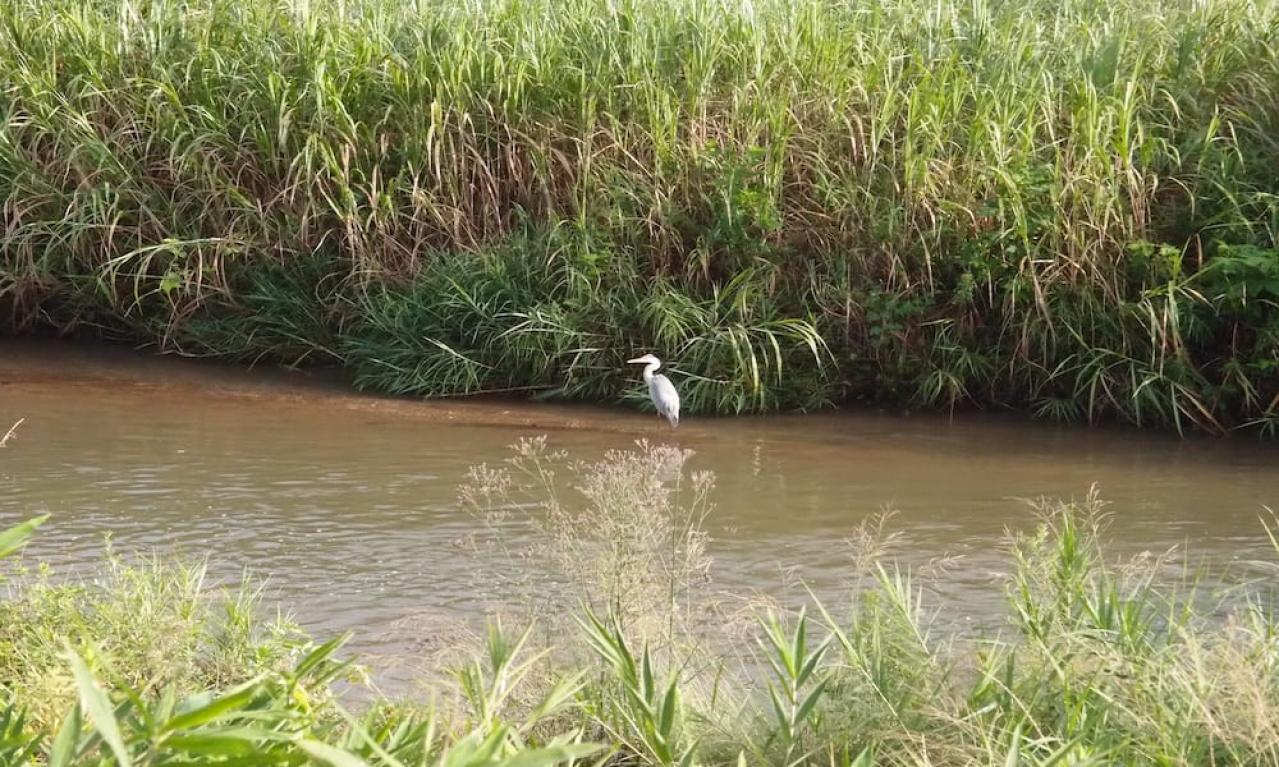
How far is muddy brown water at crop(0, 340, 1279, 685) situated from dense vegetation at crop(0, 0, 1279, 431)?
0.35 m

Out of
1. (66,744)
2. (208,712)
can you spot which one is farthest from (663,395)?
(66,744)

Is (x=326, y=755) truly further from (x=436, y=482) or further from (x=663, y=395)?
(x=663, y=395)

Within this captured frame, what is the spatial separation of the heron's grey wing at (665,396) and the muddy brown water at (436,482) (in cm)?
15

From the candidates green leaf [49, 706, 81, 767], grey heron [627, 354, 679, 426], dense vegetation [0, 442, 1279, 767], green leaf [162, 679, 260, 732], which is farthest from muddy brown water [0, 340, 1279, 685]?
green leaf [49, 706, 81, 767]

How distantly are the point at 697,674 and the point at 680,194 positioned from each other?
215 inches

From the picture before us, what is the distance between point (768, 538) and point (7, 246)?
543 cm

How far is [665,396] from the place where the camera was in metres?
7.64

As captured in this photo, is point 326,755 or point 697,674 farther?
point 697,674

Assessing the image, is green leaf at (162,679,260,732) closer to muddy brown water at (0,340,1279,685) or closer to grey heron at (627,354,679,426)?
muddy brown water at (0,340,1279,685)

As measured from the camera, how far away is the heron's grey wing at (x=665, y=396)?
764 centimetres

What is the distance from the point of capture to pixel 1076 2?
9.77 meters

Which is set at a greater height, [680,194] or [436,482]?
[680,194]

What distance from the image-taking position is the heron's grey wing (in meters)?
7.64

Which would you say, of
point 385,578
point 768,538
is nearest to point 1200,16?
point 768,538
